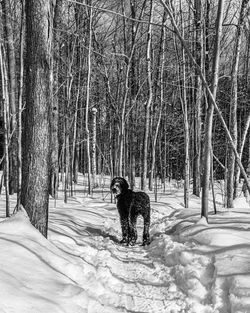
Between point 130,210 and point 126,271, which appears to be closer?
point 126,271

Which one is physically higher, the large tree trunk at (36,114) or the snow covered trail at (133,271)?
the large tree trunk at (36,114)

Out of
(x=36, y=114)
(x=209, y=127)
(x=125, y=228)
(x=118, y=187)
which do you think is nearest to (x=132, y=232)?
(x=125, y=228)

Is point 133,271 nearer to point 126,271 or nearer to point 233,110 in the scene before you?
point 126,271

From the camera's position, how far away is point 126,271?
552cm

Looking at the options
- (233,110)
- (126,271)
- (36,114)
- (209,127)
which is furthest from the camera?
(233,110)

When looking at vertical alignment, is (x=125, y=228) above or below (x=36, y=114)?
below

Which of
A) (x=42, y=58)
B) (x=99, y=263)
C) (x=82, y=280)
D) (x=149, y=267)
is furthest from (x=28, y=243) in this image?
(x=42, y=58)

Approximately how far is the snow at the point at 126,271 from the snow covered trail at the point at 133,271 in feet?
0.04

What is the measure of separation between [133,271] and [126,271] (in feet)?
0.37

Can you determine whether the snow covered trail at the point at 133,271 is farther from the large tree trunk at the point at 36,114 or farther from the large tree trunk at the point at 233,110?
the large tree trunk at the point at 233,110

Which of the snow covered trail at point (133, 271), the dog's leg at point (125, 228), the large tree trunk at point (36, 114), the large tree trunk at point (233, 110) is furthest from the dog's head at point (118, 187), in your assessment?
the large tree trunk at point (233, 110)

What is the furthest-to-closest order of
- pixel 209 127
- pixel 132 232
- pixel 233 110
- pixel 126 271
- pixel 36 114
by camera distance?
pixel 233 110
pixel 132 232
pixel 209 127
pixel 36 114
pixel 126 271

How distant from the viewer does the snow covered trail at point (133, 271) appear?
4.14 m

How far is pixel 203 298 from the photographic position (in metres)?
4.05
